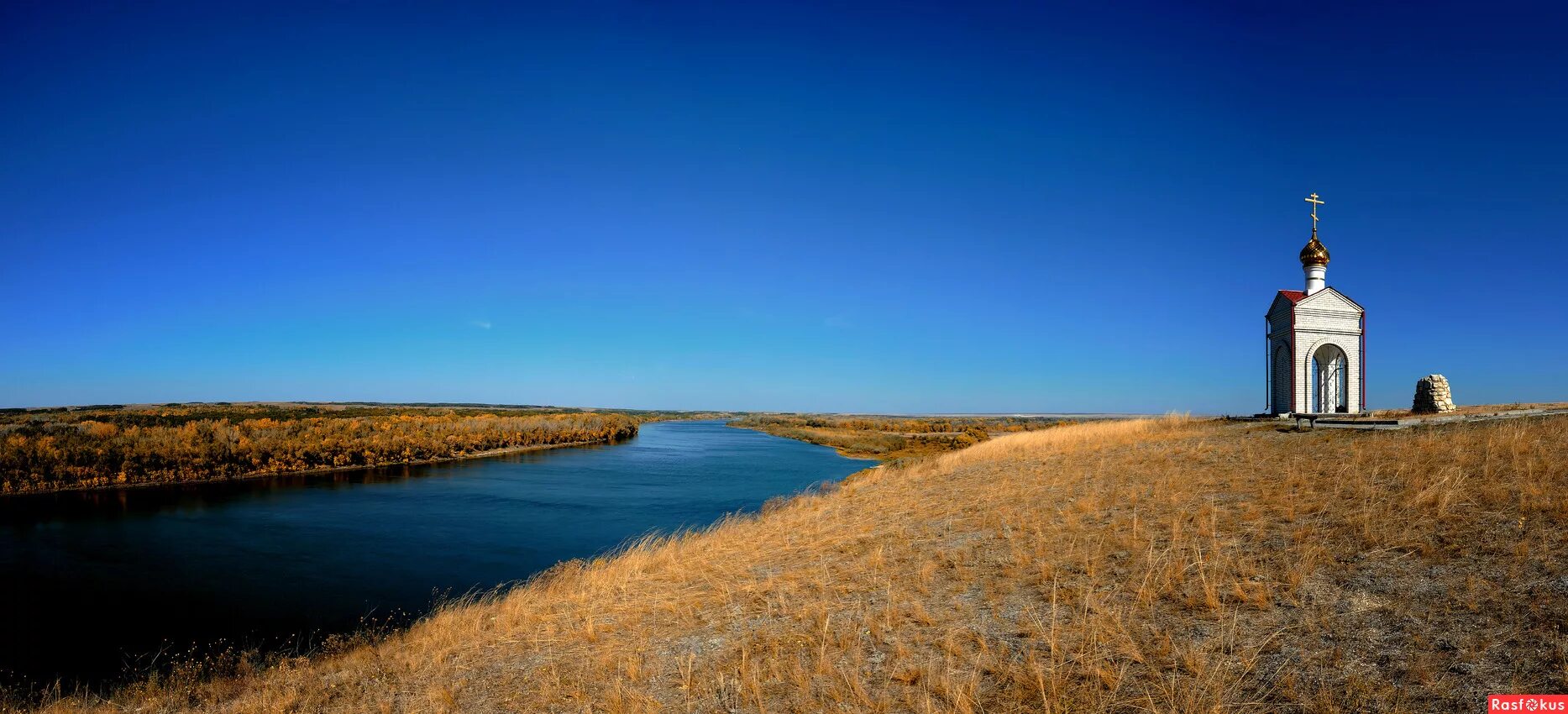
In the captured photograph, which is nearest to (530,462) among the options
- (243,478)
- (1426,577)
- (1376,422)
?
(243,478)

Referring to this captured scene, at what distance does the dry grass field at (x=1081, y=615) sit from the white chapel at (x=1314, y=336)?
955 cm

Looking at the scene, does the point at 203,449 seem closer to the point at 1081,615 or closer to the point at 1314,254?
the point at 1081,615

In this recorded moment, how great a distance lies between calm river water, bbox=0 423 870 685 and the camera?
12.3m

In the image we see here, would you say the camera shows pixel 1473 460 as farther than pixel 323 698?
Yes

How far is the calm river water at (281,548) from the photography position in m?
12.3

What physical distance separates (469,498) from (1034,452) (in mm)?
21555

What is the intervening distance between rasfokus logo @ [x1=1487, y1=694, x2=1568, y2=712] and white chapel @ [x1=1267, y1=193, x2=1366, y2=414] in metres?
19.4

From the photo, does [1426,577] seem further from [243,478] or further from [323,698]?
[243,478]

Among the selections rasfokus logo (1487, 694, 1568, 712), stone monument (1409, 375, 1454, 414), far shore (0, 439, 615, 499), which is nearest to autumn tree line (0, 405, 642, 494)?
far shore (0, 439, 615, 499)

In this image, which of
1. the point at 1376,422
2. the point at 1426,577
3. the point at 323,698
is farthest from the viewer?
the point at 1376,422

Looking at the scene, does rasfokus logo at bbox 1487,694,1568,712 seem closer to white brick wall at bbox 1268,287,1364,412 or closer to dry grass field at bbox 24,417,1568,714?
dry grass field at bbox 24,417,1568,714

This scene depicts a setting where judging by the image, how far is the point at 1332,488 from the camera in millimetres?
8766

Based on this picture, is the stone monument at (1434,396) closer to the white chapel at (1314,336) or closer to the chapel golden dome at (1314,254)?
the white chapel at (1314,336)

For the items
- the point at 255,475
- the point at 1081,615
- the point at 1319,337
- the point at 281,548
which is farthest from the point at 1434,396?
the point at 255,475
